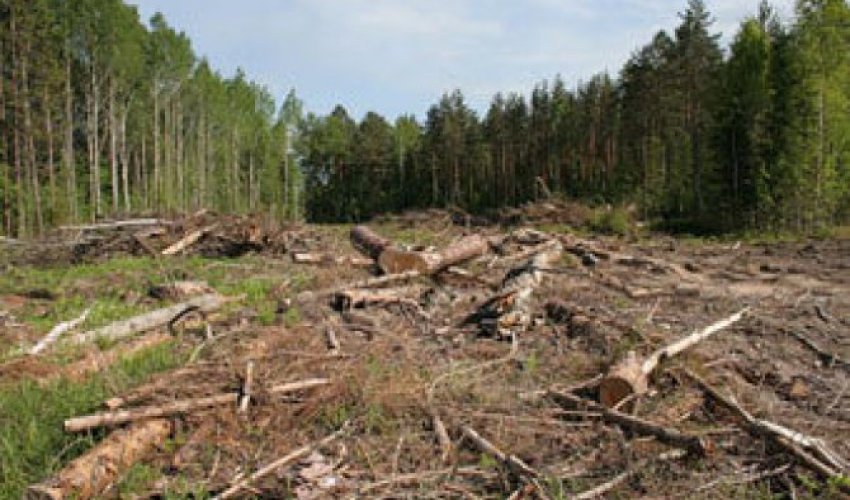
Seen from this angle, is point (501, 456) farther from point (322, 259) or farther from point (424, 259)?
point (322, 259)

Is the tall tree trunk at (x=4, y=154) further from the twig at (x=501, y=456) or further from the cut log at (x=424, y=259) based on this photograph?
the twig at (x=501, y=456)

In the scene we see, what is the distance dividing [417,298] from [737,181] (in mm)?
24261

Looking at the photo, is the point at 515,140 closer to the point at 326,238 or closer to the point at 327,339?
the point at 326,238

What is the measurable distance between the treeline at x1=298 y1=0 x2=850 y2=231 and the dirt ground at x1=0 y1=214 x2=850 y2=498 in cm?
1990

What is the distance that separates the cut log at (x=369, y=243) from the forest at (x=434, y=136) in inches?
378

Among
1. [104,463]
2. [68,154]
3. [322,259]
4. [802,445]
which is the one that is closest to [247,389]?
[104,463]

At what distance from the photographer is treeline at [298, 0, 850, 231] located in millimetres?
27531

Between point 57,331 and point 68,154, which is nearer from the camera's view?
point 57,331

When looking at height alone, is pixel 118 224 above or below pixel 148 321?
above

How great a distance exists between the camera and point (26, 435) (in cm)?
535

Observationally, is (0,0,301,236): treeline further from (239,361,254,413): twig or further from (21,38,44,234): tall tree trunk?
(239,361,254,413): twig

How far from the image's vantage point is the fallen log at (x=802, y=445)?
445cm

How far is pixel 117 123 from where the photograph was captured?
44.8 metres

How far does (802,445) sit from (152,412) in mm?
4301
